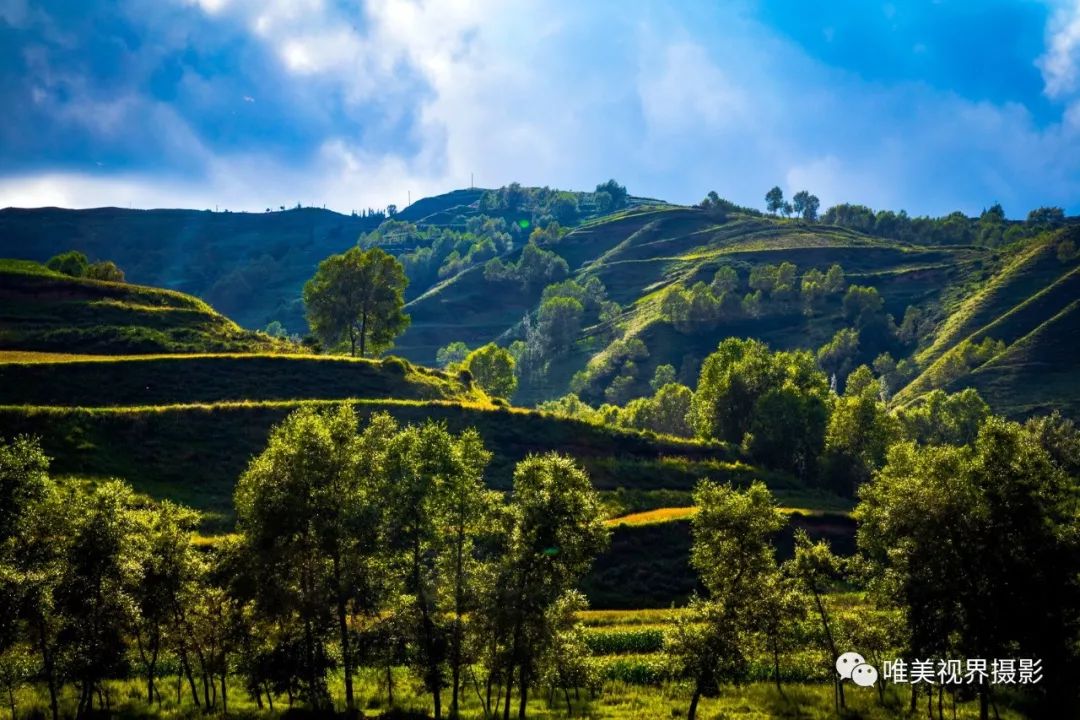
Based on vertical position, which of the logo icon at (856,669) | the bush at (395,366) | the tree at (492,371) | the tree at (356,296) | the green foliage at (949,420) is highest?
the tree at (356,296)

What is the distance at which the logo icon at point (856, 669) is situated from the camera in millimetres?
46094

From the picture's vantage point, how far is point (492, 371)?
174m

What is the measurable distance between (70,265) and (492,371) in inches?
3347

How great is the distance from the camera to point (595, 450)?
4109 inches

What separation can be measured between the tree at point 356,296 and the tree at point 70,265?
4189 cm

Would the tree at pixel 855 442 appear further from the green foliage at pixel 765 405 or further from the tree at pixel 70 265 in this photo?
the tree at pixel 70 265

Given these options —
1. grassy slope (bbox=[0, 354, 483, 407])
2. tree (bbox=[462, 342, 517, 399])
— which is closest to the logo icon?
grassy slope (bbox=[0, 354, 483, 407])

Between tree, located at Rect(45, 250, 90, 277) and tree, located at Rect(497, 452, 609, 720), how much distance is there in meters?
132

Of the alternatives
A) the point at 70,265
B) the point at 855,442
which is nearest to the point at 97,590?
the point at 855,442

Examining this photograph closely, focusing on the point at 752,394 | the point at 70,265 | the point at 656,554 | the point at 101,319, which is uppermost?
the point at 70,265

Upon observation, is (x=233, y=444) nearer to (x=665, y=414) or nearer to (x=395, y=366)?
(x=395, y=366)

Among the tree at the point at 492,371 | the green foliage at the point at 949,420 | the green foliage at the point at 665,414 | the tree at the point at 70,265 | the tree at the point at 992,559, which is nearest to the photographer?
the tree at the point at 992,559

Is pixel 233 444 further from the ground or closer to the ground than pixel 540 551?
further from the ground

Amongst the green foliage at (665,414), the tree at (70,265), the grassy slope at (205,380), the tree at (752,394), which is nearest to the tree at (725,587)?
the grassy slope at (205,380)
